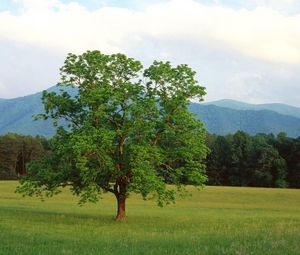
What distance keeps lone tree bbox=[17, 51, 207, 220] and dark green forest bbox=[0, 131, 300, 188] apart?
85.8 meters

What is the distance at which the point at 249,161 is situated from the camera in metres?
132

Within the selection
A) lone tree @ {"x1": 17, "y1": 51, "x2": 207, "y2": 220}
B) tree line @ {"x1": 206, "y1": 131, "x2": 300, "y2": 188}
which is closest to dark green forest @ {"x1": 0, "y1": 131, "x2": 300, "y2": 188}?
tree line @ {"x1": 206, "y1": 131, "x2": 300, "y2": 188}

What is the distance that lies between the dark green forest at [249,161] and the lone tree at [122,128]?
282ft

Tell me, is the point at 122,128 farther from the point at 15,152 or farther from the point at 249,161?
the point at 15,152

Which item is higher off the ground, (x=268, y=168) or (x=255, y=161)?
(x=255, y=161)

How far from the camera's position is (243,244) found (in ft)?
60.2

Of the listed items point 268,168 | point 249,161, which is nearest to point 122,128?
point 268,168

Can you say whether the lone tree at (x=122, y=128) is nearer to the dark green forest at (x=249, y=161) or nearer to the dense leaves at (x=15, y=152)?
the dark green forest at (x=249, y=161)

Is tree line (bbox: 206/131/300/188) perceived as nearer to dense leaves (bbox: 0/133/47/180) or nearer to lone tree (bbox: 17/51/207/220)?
dense leaves (bbox: 0/133/47/180)

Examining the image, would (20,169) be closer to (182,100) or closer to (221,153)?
(221,153)

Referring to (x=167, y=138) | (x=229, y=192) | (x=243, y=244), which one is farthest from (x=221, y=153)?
(x=243, y=244)

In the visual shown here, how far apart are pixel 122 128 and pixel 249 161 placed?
334 feet

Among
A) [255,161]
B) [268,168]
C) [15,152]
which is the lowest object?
[268,168]

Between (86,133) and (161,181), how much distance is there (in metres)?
6.41
